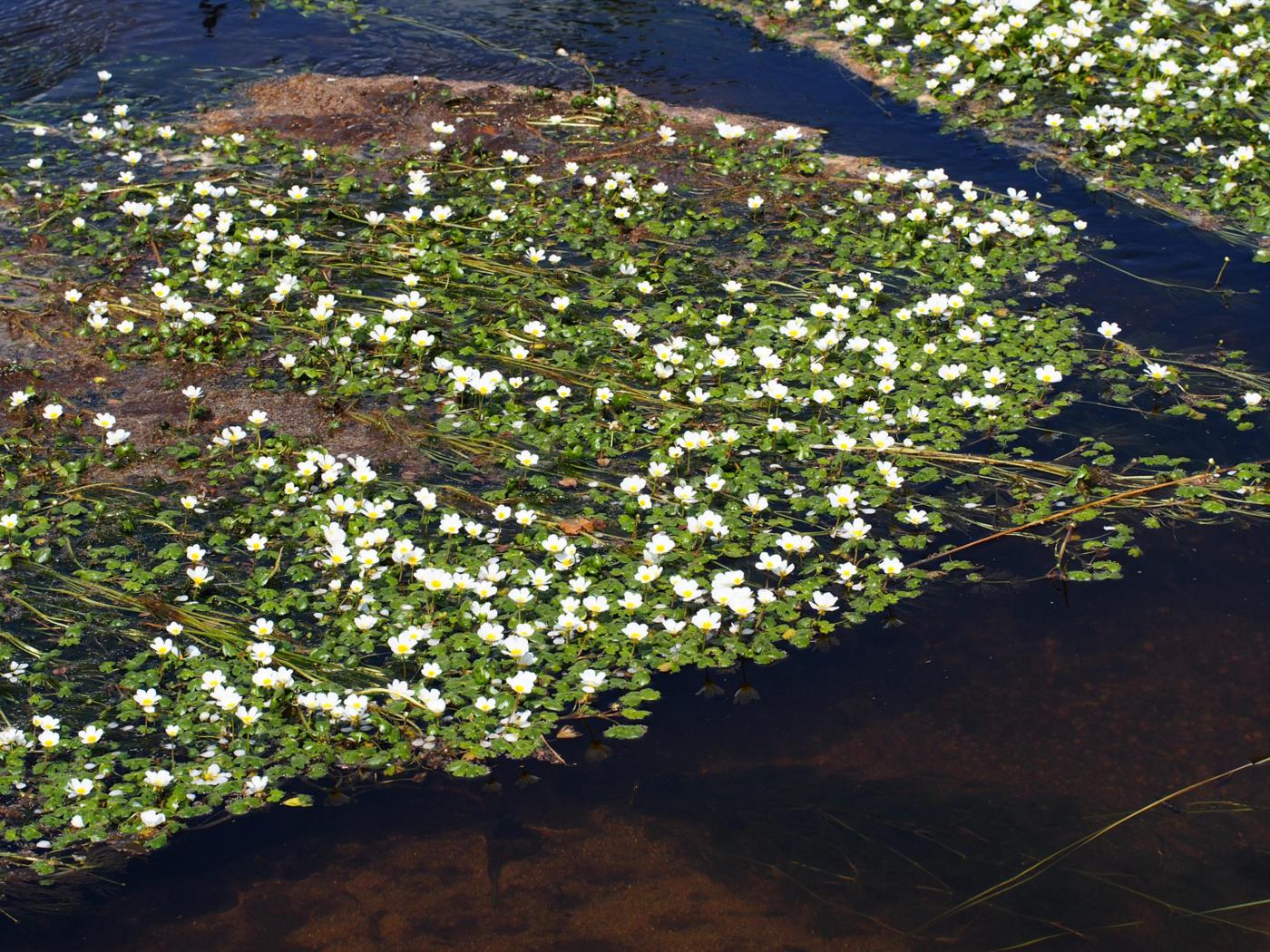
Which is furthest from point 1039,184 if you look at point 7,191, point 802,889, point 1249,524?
→ point 7,191

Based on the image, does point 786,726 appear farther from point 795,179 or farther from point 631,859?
point 795,179

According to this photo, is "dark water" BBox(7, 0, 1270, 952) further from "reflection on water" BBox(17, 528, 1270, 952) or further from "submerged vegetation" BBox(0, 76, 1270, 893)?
"submerged vegetation" BBox(0, 76, 1270, 893)

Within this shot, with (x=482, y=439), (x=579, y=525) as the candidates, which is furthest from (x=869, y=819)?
(x=482, y=439)

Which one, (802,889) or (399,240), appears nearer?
(802,889)

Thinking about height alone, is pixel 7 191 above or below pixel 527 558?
above

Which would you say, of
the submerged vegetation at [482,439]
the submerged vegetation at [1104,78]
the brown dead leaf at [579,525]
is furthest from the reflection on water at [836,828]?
the submerged vegetation at [1104,78]

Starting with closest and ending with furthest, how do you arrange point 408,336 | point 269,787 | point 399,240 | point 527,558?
point 269,787
point 527,558
point 408,336
point 399,240

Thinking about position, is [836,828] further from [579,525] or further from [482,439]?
[482,439]
